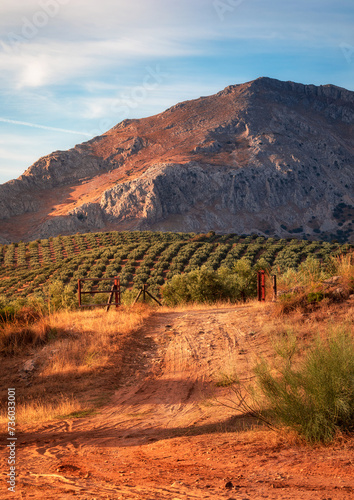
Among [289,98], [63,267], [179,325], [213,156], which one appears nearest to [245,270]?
[179,325]

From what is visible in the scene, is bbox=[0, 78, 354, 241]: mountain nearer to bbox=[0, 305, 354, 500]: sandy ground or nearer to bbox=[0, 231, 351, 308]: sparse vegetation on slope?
bbox=[0, 231, 351, 308]: sparse vegetation on slope

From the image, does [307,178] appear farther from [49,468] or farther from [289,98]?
[49,468]

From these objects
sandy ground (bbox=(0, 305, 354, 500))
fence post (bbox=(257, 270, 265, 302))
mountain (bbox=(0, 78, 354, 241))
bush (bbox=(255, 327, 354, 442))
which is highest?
mountain (bbox=(0, 78, 354, 241))

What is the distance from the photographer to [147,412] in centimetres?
872

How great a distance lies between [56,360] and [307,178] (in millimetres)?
132708

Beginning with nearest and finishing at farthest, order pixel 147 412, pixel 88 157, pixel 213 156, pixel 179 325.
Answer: pixel 147 412 → pixel 179 325 → pixel 213 156 → pixel 88 157

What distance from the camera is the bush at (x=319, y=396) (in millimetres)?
5719

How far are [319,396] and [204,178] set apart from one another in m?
118

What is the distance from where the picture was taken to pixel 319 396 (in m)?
5.86

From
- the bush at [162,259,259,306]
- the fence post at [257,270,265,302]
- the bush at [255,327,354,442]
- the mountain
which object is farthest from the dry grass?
the mountain

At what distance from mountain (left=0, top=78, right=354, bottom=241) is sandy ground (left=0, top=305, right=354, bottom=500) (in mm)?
99113

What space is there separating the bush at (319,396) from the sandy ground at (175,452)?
0.25 meters

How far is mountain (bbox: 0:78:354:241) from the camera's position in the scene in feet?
374

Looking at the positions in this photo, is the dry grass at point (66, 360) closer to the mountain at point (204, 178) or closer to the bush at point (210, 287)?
the bush at point (210, 287)
